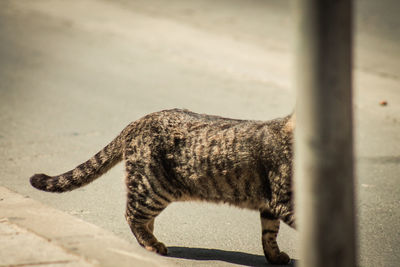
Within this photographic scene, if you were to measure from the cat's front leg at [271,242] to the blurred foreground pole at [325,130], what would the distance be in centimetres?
187

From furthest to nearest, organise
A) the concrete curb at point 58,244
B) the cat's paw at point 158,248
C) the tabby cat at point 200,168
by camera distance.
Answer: the cat's paw at point 158,248
the tabby cat at point 200,168
the concrete curb at point 58,244

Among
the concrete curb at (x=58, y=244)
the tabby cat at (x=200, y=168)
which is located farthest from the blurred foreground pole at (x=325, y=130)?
the tabby cat at (x=200, y=168)

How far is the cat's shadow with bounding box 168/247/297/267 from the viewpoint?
16.4 feet

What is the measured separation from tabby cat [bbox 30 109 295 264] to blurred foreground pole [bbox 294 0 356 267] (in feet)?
5.24

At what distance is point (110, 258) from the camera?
4.16 meters

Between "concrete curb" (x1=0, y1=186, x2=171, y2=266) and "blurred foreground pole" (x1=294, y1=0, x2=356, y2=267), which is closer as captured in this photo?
"blurred foreground pole" (x1=294, y1=0, x2=356, y2=267)

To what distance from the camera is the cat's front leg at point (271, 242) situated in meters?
4.98

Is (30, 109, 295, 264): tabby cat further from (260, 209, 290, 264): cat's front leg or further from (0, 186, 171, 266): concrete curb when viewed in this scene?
(0, 186, 171, 266): concrete curb

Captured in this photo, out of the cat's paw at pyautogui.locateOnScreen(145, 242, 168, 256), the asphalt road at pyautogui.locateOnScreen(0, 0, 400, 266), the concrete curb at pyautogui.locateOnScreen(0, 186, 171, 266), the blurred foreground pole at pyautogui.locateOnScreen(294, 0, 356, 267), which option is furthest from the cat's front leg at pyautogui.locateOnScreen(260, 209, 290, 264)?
the blurred foreground pole at pyautogui.locateOnScreen(294, 0, 356, 267)

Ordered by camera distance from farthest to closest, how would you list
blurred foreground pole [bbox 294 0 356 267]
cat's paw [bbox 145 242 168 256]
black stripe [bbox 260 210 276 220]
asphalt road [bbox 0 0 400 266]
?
1. asphalt road [bbox 0 0 400 266]
2. cat's paw [bbox 145 242 168 256]
3. black stripe [bbox 260 210 276 220]
4. blurred foreground pole [bbox 294 0 356 267]

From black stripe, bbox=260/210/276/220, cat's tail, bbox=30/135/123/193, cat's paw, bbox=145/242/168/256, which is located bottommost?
cat's paw, bbox=145/242/168/256

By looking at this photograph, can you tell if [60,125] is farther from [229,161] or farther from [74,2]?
[74,2]

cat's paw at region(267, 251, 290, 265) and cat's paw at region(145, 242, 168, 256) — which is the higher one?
cat's paw at region(145, 242, 168, 256)

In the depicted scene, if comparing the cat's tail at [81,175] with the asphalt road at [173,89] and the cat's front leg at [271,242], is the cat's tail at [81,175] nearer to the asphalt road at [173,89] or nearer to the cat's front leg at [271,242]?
the asphalt road at [173,89]
